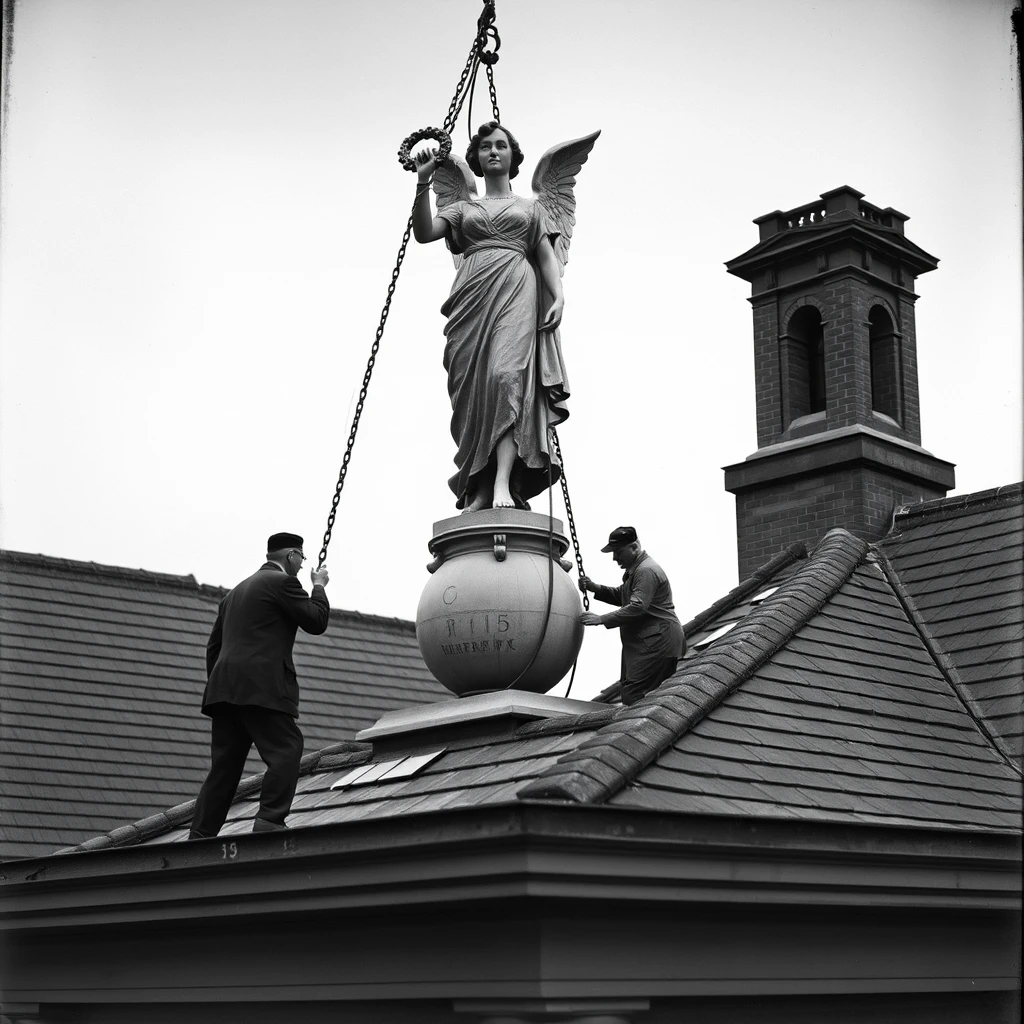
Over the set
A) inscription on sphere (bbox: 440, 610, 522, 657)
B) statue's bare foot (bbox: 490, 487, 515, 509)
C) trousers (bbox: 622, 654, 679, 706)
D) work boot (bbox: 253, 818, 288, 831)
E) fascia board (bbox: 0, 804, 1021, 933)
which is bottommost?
fascia board (bbox: 0, 804, 1021, 933)

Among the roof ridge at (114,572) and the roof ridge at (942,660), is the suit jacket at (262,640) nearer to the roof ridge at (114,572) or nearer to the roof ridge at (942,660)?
the roof ridge at (942,660)

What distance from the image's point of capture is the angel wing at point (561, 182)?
12.5 m

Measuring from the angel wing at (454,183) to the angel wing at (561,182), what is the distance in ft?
1.72

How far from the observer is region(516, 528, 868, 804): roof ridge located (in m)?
8.73

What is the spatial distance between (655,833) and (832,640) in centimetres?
512

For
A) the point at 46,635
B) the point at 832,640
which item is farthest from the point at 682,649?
the point at 46,635

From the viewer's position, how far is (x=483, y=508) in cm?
1191

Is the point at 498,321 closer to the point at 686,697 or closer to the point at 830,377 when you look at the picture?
the point at 686,697

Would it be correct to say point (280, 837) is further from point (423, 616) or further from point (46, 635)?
point (46, 635)

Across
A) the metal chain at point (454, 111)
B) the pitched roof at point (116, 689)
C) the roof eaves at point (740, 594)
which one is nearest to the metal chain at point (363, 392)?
the metal chain at point (454, 111)

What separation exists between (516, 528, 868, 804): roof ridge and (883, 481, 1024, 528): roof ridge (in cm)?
185

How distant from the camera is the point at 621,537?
11.8m

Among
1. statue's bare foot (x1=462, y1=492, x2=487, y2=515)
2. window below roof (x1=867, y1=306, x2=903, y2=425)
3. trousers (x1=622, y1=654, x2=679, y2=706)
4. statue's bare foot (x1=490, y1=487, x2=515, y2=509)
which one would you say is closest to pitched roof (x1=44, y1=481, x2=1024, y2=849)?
trousers (x1=622, y1=654, x2=679, y2=706)

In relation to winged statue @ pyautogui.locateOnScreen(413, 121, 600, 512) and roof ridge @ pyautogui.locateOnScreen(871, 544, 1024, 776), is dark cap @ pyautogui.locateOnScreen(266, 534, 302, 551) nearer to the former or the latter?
winged statue @ pyautogui.locateOnScreen(413, 121, 600, 512)
